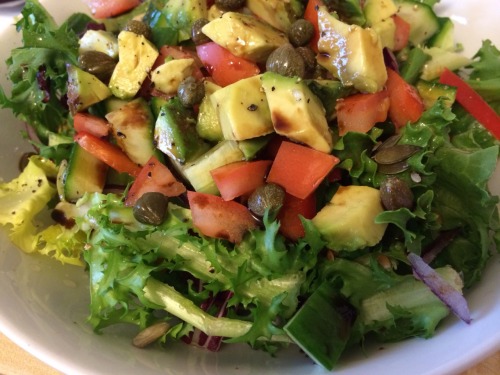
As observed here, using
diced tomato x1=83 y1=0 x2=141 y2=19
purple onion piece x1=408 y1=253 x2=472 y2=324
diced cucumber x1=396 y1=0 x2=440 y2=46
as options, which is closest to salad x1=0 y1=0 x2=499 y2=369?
purple onion piece x1=408 y1=253 x2=472 y2=324

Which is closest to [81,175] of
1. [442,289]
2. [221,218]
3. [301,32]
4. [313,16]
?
[221,218]

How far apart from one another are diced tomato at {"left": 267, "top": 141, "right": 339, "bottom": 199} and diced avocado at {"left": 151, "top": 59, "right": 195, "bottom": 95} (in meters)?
0.61

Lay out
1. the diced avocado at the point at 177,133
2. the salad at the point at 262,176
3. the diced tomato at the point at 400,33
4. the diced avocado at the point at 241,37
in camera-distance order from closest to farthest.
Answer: the salad at the point at 262,176 → the diced avocado at the point at 177,133 → the diced avocado at the point at 241,37 → the diced tomato at the point at 400,33

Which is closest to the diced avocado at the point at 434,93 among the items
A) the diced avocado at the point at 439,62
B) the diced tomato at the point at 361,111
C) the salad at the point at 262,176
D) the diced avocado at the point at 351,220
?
the salad at the point at 262,176

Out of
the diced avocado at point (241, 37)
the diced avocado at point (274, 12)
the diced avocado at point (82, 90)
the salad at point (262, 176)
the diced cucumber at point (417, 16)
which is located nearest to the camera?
the salad at point (262, 176)

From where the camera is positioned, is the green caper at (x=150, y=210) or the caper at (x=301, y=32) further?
the caper at (x=301, y=32)

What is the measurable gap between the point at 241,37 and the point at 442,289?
1344 mm

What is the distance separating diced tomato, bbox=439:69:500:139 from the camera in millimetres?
2475

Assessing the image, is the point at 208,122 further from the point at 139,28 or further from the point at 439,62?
the point at 439,62

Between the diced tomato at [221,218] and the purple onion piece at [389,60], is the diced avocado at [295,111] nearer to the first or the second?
the diced tomato at [221,218]

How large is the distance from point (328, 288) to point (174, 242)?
0.64 metres

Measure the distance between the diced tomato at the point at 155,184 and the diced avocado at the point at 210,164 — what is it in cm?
9

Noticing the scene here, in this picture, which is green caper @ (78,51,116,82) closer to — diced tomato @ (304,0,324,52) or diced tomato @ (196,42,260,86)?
diced tomato @ (196,42,260,86)

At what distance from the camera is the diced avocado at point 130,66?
2.52 m
